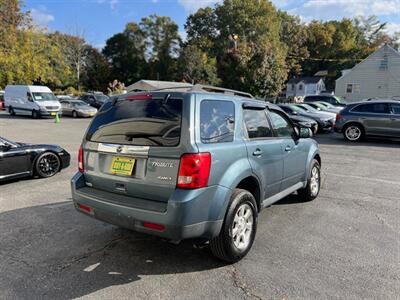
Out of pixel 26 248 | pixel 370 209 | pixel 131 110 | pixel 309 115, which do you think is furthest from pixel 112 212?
pixel 309 115

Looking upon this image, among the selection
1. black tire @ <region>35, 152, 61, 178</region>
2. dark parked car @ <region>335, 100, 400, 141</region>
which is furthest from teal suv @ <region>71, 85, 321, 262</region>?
dark parked car @ <region>335, 100, 400, 141</region>

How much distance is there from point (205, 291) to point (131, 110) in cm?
192

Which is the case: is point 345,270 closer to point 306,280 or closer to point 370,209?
point 306,280

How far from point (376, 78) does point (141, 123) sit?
39.5m

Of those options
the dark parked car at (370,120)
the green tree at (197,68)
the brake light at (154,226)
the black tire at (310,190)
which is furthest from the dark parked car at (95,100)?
the brake light at (154,226)

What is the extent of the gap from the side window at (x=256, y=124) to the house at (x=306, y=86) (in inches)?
2507

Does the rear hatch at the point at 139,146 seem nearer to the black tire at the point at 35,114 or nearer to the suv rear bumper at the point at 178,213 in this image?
the suv rear bumper at the point at 178,213

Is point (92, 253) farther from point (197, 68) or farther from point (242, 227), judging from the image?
point (197, 68)

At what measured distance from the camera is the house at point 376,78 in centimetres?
3491

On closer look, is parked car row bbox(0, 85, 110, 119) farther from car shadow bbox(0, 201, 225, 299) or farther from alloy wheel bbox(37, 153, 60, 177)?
car shadow bbox(0, 201, 225, 299)

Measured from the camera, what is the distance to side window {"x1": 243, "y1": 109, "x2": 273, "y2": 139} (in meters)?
3.71

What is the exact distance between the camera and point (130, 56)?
61.5 meters

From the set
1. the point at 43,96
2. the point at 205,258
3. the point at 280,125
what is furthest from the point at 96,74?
the point at 205,258

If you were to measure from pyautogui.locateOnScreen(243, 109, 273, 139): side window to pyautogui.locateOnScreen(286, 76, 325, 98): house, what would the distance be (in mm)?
63688
